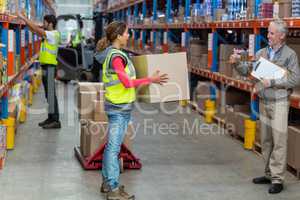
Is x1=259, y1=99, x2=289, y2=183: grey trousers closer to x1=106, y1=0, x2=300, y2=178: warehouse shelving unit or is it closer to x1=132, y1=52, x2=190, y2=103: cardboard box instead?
x1=106, y1=0, x2=300, y2=178: warehouse shelving unit

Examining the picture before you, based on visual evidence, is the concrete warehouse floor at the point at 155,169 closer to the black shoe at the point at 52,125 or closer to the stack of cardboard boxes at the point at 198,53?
the black shoe at the point at 52,125

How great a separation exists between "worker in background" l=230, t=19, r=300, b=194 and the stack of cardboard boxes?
4.59 meters

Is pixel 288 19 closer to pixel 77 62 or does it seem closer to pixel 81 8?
pixel 77 62

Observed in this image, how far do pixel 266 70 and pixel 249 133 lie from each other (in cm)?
214

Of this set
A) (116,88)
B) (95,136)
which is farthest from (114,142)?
(95,136)

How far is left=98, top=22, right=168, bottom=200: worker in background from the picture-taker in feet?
15.4

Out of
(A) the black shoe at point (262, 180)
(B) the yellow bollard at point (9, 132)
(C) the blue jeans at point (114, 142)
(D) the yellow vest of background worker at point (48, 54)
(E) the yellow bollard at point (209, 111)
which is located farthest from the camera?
(E) the yellow bollard at point (209, 111)

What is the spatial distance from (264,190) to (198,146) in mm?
2108

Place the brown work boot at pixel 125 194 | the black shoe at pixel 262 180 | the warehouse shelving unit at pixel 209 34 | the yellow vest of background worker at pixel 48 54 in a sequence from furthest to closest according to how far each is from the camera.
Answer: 1. the yellow vest of background worker at pixel 48 54
2. the warehouse shelving unit at pixel 209 34
3. the black shoe at pixel 262 180
4. the brown work boot at pixel 125 194

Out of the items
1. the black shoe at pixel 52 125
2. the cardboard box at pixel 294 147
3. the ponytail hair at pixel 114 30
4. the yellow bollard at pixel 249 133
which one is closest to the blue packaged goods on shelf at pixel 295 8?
the cardboard box at pixel 294 147

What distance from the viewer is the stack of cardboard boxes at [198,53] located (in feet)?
33.1

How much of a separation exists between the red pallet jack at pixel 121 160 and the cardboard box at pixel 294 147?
1.68m

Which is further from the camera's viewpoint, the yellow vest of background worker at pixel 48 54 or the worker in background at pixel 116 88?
the yellow vest of background worker at pixel 48 54

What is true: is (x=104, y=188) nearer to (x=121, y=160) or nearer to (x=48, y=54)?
(x=121, y=160)
